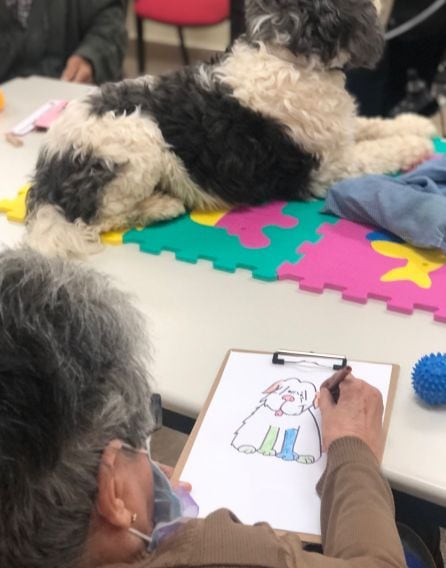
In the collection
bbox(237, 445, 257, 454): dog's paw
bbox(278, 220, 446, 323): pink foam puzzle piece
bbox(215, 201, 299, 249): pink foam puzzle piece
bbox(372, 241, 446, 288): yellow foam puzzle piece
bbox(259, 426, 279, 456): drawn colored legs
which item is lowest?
bbox(237, 445, 257, 454): dog's paw

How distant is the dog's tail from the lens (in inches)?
50.0

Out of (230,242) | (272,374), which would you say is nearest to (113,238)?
(230,242)

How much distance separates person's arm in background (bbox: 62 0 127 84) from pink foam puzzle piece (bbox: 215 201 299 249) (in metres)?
1.06

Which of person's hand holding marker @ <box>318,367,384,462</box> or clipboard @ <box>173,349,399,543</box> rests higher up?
person's hand holding marker @ <box>318,367,384,462</box>

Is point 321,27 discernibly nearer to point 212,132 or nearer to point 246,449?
point 212,132

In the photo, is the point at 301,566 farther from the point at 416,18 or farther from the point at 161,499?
the point at 416,18

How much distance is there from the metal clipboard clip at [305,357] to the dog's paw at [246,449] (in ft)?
0.48

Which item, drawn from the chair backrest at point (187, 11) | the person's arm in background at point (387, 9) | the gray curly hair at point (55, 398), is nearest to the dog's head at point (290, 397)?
the gray curly hair at point (55, 398)

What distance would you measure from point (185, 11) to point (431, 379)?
278 centimetres

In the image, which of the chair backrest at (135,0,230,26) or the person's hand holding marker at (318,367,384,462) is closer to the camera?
the person's hand holding marker at (318,367,384,462)

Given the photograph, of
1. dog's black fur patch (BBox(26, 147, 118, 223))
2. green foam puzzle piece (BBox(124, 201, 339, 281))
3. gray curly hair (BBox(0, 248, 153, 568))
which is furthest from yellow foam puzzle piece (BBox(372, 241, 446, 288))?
gray curly hair (BBox(0, 248, 153, 568))

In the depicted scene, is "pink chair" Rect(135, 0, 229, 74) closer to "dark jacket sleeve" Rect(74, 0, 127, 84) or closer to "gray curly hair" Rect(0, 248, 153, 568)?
"dark jacket sleeve" Rect(74, 0, 127, 84)

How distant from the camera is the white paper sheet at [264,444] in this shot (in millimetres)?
831

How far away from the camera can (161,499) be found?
0.73m
